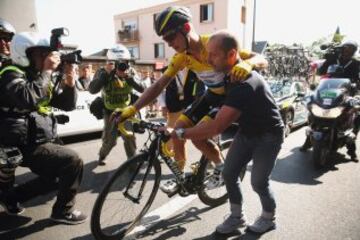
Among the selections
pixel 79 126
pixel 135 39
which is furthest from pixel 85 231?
pixel 135 39

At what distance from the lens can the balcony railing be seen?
37.6 metres

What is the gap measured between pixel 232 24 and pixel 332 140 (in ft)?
94.8

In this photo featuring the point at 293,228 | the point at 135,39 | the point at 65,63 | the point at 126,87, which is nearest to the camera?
the point at 65,63

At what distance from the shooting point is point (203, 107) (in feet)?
11.1

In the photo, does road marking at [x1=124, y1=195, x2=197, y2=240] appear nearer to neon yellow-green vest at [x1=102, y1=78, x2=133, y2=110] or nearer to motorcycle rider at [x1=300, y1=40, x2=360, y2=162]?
neon yellow-green vest at [x1=102, y1=78, x2=133, y2=110]

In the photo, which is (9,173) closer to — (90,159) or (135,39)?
(90,159)

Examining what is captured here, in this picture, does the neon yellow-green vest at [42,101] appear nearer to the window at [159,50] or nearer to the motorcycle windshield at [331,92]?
the motorcycle windshield at [331,92]

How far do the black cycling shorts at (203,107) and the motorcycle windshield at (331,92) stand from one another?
2.60 metres

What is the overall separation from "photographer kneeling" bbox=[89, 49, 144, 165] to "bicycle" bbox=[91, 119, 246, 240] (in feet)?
5.18

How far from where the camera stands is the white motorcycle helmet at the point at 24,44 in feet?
9.23

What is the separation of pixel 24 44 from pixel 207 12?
101ft

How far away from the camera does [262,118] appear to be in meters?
2.68

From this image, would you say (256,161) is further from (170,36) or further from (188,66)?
(170,36)

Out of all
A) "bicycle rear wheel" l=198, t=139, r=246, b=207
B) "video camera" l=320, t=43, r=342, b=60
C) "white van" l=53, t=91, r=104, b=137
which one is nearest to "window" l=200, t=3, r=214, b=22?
"video camera" l=320, t=43, r=342, b=60
